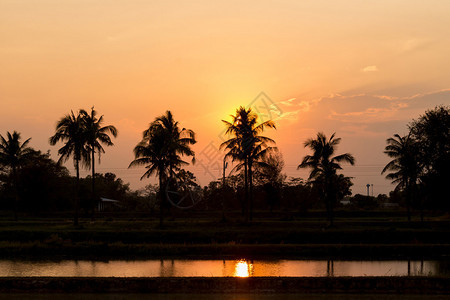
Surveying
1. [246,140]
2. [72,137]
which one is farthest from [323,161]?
[72,137]

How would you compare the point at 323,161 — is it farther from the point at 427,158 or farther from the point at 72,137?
the point at 72,137

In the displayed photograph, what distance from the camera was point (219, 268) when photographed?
26094mm

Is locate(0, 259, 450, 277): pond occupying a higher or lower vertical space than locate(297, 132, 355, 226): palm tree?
lower

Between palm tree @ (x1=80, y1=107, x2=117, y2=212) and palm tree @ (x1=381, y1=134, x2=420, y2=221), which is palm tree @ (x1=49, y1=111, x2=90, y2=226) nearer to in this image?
palm tree @ (x1=80, y1=107, x2=117, y2=212)

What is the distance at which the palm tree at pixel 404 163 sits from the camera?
50281 mm

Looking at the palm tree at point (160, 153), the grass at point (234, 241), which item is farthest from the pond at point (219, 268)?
the palm tree at point (160, 153)

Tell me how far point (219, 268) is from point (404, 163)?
3232 centimetres

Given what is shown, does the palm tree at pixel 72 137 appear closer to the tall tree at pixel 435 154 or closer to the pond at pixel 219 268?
the pond at pixel 219 268

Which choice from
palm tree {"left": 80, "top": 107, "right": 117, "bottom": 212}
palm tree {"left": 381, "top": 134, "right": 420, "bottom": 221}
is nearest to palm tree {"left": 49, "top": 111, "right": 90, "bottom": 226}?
palm tree {"left": 80, "top": 107, "right": 117, "bottom": 212}

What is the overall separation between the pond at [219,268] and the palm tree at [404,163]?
935 inches

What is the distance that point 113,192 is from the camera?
394 feet

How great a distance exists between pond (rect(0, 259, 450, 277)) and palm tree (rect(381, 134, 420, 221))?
23.7m

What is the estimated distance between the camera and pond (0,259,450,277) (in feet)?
78.6

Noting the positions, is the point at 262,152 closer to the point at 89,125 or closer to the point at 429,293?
the point at 89,125
